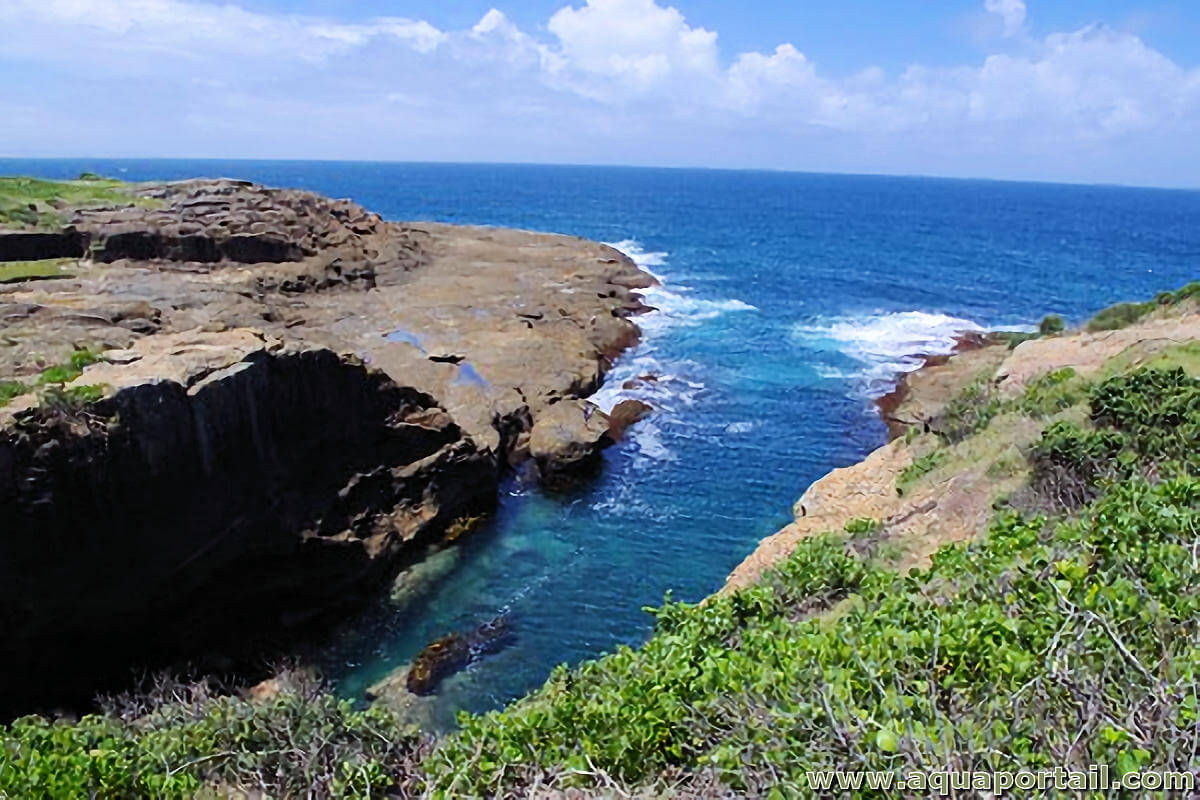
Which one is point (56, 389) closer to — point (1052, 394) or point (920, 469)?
point (920, 469)

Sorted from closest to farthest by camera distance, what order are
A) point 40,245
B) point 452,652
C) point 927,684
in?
point 927,684
point 452,652
point 40,245

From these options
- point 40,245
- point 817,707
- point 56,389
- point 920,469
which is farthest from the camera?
point 40,245

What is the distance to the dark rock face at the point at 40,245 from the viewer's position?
42.0 meters

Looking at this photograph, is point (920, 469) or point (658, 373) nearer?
point (920, 469)

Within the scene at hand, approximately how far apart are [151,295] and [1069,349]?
39.4m

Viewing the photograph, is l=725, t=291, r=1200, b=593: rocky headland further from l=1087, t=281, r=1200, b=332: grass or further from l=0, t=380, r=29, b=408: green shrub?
l=0, t=380, r=29, b=408: green shrub

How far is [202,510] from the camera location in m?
22.8

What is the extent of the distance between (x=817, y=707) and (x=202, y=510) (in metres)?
20.1

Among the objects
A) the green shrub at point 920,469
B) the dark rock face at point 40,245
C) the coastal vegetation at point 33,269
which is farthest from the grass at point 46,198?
the green shrub at point 920,469

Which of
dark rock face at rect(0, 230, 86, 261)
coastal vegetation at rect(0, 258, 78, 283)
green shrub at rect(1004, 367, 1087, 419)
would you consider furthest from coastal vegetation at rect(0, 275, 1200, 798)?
dark rock face at rect(0, 230, 86, 261)

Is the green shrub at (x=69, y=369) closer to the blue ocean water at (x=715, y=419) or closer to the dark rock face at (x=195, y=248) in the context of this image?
the blue ocean water at (x=715, y=419)

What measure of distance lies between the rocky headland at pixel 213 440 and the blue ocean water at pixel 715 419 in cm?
236

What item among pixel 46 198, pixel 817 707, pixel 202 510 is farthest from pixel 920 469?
pixel 46 198

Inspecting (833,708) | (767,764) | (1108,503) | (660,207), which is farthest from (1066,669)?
(660,207)
